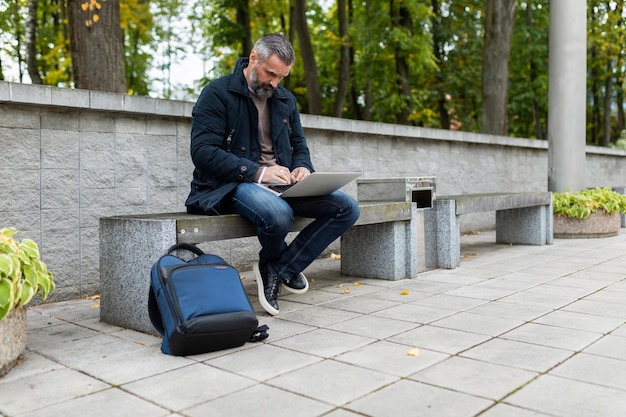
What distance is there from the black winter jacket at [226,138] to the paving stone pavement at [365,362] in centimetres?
93

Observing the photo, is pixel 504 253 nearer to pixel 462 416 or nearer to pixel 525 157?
pixel 525 157

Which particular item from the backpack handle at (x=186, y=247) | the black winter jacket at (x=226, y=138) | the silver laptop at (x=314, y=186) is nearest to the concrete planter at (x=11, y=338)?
the backpack handle at (x=186, y=247)

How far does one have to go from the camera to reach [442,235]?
21.1 ft

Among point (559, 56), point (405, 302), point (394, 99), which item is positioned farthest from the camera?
point (394, 99)

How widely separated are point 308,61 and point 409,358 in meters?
12.6

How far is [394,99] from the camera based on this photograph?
Result: 59.2 ft

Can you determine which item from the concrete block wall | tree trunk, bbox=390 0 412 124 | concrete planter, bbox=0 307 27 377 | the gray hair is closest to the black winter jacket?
the gray hair

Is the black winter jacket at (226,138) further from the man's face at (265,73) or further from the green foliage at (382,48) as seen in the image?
the green foliage at (382,48)

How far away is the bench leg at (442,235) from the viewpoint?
20.9ft

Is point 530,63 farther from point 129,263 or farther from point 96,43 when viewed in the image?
point 129,263

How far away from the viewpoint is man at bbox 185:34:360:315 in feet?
14.0

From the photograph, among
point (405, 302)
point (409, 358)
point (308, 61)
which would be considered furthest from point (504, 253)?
point (308, 61)

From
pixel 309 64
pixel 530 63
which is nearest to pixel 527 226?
pixel 309 64

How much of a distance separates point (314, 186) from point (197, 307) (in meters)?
1.42
